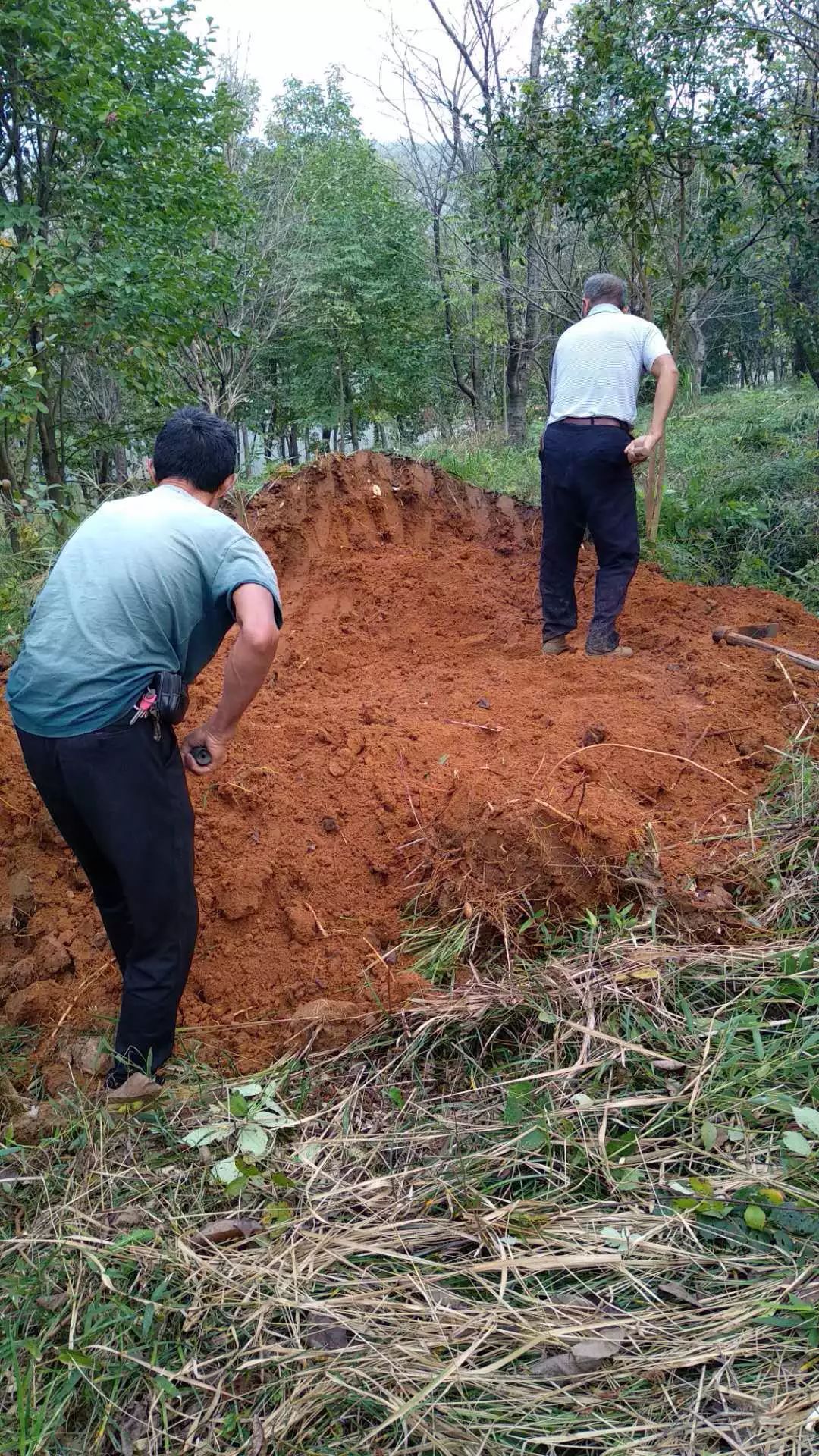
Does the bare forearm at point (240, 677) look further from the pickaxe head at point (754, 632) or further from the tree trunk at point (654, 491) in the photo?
the tree trunk at point (654, 491)

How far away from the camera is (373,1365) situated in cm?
174

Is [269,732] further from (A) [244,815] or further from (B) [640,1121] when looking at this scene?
Answer: (B) [640,1121]

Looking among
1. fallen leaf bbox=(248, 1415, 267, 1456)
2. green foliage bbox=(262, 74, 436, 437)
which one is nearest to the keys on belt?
fallen leaf bbox=(248, 1415, 267, 1456)

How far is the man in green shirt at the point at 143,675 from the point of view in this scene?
229 cm

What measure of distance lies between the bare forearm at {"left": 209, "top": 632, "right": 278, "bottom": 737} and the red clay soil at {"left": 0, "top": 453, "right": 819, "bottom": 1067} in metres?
0.82

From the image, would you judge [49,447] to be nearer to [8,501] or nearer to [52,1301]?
[8,501]

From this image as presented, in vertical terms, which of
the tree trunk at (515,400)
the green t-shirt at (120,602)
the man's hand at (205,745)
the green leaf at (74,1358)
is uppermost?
the tree trunk at (515,400)

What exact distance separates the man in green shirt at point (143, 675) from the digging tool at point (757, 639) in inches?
111

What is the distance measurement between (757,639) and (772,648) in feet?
1.30

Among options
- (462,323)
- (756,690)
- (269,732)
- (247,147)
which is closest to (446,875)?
(269,732)

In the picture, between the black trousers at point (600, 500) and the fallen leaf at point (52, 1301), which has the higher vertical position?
the black trousers at point (600, 500)

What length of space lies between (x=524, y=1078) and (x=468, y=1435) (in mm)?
819

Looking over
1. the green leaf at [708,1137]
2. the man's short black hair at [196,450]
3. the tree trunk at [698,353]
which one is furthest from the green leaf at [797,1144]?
the tree trunk at [698,353]

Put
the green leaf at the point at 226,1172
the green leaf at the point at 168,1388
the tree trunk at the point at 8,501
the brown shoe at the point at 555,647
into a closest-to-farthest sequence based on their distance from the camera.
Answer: the green leaf at the point at 168,1388 → the green leaf at the point at 226,1172 → the brown shoe at the point at 555,647 → the tree trunk at the point at 8,501
